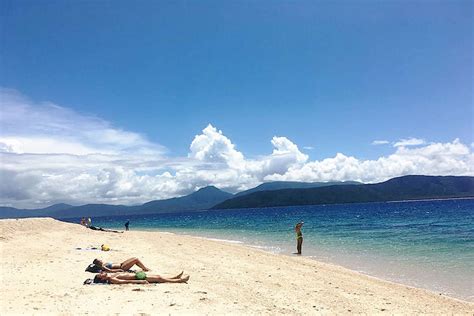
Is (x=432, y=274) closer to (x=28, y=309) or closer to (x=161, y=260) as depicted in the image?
(x=161, y=260)

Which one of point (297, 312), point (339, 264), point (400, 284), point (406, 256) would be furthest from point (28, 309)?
point (406, 256)

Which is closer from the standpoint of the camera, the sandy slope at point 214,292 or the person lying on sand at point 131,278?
the sandy slope at point 214,292

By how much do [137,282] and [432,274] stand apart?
41.3 ft

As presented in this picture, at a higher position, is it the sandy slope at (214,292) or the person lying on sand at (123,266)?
the person lying on sand at (123,266)

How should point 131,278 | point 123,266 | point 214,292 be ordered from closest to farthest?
point 214,292 < point 131,278 < point 123,266

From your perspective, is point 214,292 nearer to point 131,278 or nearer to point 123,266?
point 131,278

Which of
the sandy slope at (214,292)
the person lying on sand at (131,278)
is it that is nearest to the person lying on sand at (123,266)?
the sandy slope at (214,292)

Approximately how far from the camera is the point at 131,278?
1212cm

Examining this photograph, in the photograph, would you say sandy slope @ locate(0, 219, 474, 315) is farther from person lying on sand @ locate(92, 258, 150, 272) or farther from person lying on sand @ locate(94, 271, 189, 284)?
person lying on sand @ locate(92, 258, 150, 272)

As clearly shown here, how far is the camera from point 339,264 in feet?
66.9

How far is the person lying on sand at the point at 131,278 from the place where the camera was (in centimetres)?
1190

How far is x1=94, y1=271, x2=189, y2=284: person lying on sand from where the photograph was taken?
39.0ft

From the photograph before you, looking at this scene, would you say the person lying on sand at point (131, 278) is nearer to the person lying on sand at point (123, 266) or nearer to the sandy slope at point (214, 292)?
the sandy slope at point (214, 292)

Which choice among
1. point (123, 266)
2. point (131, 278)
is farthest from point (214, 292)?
point (123, 266)
